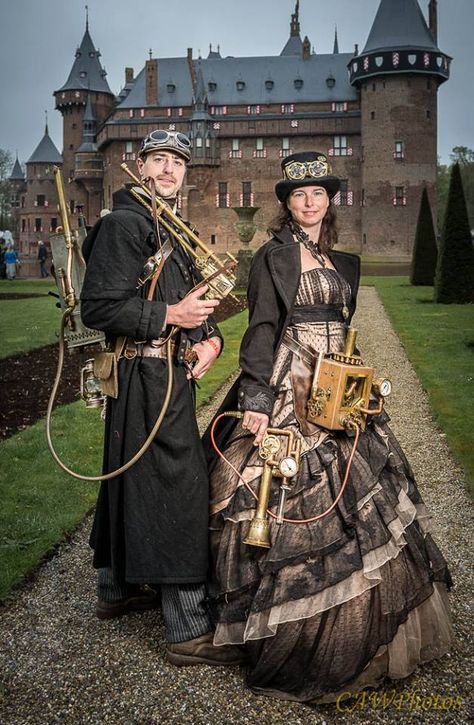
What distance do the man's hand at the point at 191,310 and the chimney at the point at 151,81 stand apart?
5714cm

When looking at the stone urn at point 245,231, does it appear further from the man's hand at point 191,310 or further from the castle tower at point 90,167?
the castle tower at point 90,167

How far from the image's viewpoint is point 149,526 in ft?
10.3

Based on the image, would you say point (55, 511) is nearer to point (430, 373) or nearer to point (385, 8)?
point (430, 373)

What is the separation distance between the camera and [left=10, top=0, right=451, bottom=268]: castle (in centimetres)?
5056

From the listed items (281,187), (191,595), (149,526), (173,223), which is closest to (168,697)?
(191,595)

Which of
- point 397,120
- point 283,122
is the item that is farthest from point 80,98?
point 397,120

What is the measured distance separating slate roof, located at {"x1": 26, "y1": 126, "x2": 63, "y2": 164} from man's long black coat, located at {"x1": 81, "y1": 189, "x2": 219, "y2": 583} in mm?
69012

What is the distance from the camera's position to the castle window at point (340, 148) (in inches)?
2128

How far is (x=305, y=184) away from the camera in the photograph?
3.33 metres

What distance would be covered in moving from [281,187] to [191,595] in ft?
5.77

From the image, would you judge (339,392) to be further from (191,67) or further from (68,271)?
(191,67)

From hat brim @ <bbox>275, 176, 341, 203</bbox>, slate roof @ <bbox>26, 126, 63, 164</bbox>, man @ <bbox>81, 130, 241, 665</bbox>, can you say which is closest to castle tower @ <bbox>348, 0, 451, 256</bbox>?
slate roof @ <bbox>26, 126, 63, 164</bbox>

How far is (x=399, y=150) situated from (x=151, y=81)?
19.2 m

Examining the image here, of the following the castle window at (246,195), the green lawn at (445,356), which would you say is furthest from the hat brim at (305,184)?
the castle window at (246,195)
